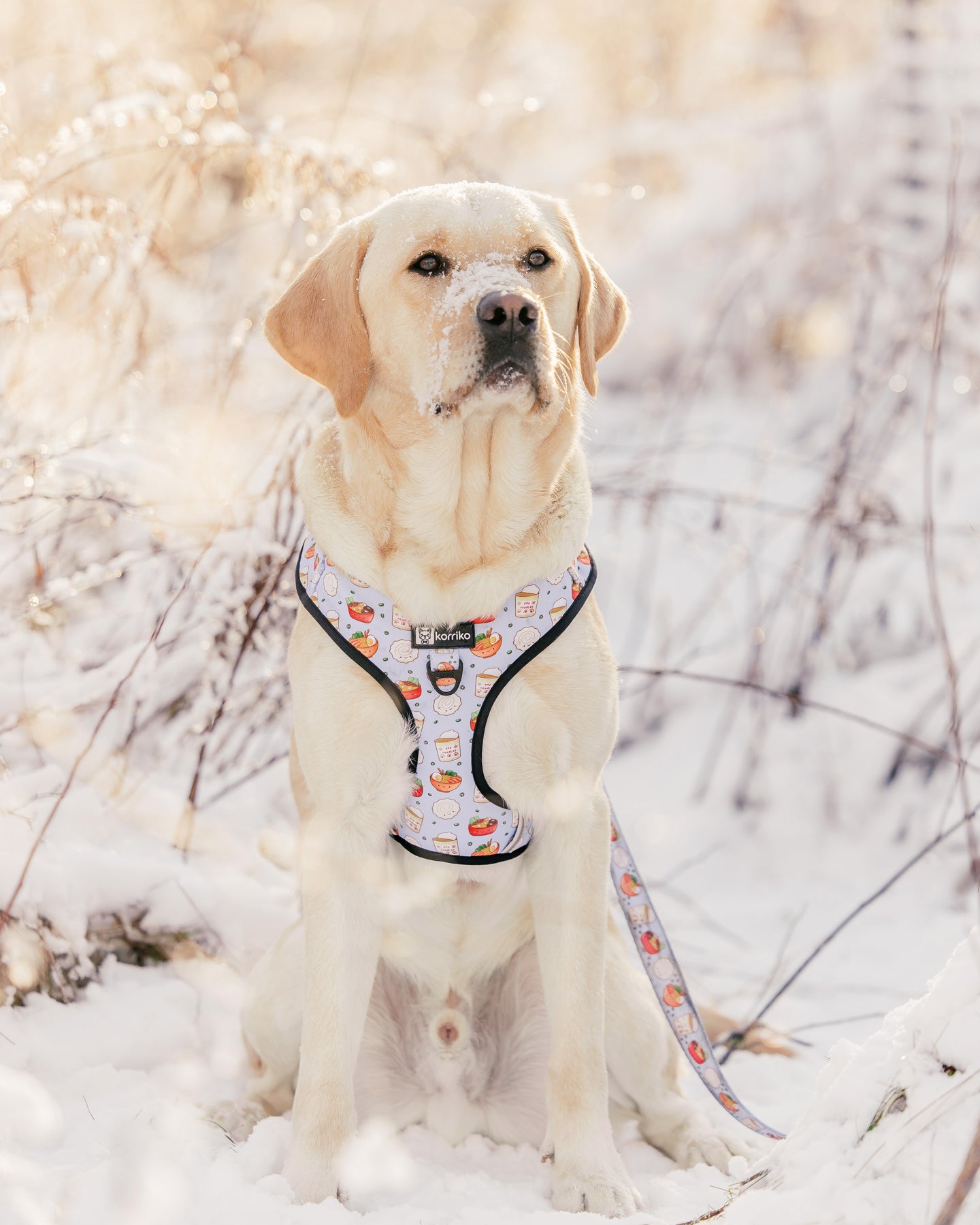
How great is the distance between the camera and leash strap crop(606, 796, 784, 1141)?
6.58 feet

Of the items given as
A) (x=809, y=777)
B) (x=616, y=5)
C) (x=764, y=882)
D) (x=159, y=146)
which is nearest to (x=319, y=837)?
(x=159, y=146)

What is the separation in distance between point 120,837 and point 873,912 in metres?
2.34

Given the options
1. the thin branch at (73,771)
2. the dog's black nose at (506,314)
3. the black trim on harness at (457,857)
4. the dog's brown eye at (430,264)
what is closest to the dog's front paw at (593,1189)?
the black trim on harness at (457,857)

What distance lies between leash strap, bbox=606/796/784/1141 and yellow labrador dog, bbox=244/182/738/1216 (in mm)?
83

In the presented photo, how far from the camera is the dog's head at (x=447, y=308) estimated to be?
193 centimetres

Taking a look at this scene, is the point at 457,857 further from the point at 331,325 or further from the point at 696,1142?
the point at 331,325

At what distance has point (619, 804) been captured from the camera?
3992 millimetres

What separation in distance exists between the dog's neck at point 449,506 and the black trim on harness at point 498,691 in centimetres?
10

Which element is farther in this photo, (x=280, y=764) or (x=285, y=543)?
(x=280, y=764)

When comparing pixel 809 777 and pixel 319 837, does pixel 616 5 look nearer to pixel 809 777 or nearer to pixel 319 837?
pixel 809 777

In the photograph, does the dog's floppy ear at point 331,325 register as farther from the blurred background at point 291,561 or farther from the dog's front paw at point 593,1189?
the dog's front paw at point 593,1189

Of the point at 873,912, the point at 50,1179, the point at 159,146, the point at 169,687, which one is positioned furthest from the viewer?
the point at 873,912

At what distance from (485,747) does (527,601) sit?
0.29m

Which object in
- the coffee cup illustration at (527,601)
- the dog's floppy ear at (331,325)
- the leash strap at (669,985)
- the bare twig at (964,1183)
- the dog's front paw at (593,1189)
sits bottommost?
the dog's front paw at (593,1189)
